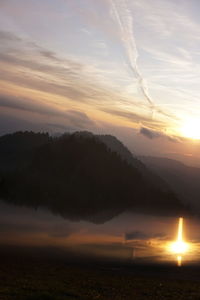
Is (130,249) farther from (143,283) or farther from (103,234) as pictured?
(143,283)

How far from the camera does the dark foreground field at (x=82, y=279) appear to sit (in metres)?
41.6

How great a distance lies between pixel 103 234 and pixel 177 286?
57435 millimetres

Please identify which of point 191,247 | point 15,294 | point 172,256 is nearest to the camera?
point 15,294

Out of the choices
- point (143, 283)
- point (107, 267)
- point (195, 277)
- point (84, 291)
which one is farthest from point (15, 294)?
point (195, 277)

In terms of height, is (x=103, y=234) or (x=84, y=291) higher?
(x=103, y=234)

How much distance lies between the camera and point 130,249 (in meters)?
94.1

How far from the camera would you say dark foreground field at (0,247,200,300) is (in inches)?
1639

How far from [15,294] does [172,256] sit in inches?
2333

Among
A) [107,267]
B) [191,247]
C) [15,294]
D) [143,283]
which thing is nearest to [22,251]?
[107,267]

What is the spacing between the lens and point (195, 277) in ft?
231

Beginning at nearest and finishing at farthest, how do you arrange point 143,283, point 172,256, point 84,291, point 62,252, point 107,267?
A: 1. point 84,291
2. point 143,283
3. point 107,267
4. point 62,252
5. point 172,256

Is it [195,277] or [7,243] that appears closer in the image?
[195,277]

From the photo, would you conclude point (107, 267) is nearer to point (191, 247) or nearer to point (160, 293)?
point (160, 293)

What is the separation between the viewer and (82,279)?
53.3m
